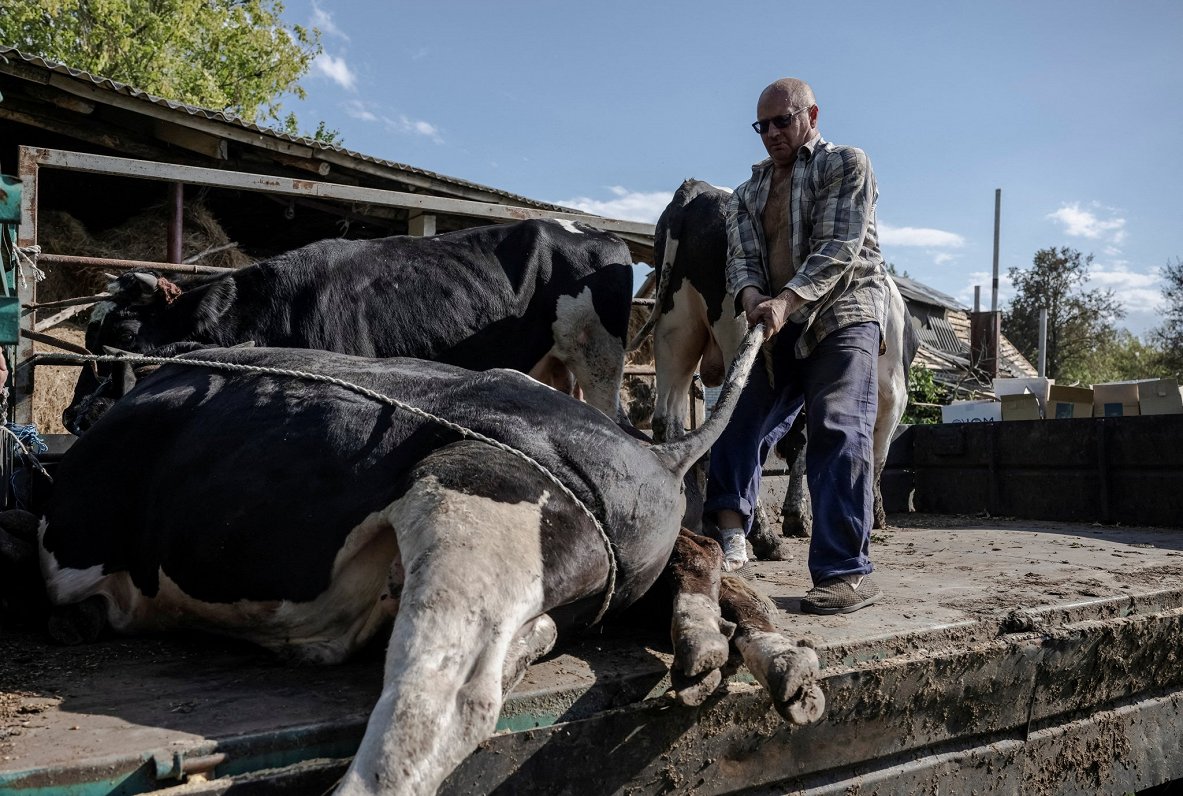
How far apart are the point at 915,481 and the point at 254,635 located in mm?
5330

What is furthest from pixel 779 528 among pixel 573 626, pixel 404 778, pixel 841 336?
pixel 404 778

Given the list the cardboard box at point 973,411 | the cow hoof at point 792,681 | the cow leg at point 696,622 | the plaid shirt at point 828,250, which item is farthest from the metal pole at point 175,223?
the cardboard box at point 973,411

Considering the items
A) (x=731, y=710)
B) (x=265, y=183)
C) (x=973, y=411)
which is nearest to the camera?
(x=731, y=710)

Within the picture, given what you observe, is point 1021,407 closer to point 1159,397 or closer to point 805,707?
point 1159,397

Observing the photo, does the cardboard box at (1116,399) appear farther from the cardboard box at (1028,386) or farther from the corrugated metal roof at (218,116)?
the corrugated metal roof at (218,116)

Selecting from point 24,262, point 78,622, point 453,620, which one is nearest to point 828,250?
point 453,620

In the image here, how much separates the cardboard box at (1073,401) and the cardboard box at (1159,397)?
77cm

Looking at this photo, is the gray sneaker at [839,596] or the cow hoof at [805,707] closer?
the cow hoof at [805,707]

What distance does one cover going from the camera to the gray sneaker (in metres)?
2.75

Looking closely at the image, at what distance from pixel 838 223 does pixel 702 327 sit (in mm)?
2030

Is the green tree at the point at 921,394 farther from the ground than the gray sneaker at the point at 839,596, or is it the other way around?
the green tree at the point at 921,394

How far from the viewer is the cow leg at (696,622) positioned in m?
1.91

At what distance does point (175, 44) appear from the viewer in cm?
2384

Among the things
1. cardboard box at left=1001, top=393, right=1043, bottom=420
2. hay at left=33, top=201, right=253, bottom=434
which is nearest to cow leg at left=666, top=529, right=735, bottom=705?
cardboard box at left=1001, top=393, right=1043, bottom=420
